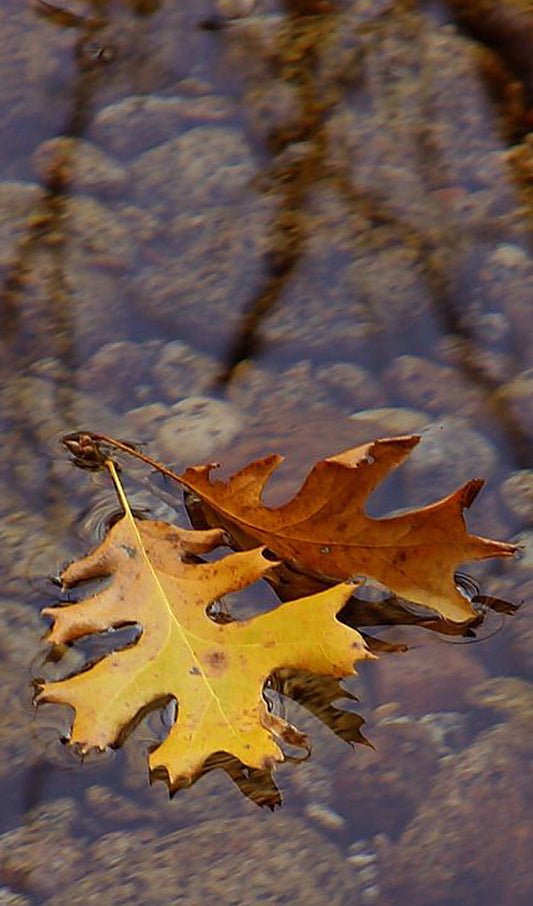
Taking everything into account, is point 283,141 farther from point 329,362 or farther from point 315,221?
point 329,362

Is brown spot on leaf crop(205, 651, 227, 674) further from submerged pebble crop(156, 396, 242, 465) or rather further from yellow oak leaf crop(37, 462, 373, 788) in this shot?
submerged pebble crop(156, 396, 242, 465)

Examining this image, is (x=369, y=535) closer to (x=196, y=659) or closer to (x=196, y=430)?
(x=196, y=659)

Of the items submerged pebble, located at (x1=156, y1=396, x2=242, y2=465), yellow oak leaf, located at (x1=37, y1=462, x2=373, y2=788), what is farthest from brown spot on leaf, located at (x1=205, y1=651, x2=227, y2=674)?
submerged pebble, located at (x1=156, y1=396, x2=242, y2=465)

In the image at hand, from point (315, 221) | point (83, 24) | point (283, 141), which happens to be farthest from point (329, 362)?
point (83, 24)

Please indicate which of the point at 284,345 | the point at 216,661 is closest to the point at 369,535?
the point at 216,661

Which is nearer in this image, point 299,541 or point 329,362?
point 299,541

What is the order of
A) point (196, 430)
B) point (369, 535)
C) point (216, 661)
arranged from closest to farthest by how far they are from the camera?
point (216, 661) → point (369, 535) → point (196, 430)

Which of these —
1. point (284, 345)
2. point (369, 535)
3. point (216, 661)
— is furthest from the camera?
point (284, 345)

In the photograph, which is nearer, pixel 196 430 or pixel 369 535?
pixel 369 535
